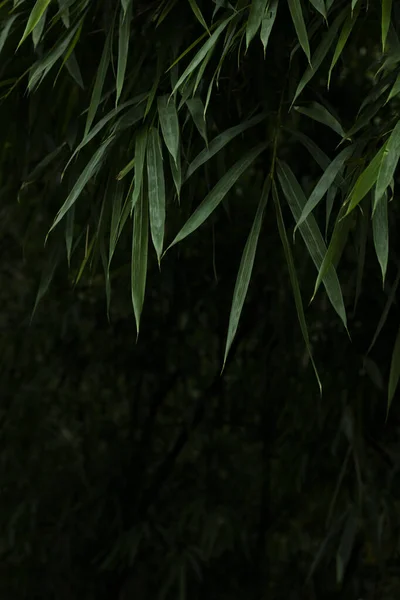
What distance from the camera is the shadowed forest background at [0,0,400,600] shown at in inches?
82.0

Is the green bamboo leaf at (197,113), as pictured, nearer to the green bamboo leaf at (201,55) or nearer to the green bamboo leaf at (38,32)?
the green bamboo leaf at (201,55)

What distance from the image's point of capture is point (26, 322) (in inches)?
108

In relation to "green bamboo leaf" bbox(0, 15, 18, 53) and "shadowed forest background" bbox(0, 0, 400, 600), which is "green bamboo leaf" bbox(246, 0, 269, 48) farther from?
"green bamboo leaf" bbox(0, 15, 18, 53)

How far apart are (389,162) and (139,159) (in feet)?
1.37

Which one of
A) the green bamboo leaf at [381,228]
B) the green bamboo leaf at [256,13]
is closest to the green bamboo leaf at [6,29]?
the green bamboo leaf at [256,13]

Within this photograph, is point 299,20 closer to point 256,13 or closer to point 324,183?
point 256,13

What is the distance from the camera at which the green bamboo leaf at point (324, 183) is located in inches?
58.6

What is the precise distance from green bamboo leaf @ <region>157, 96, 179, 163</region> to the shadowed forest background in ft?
0.77

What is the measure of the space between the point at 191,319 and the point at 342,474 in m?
0.63

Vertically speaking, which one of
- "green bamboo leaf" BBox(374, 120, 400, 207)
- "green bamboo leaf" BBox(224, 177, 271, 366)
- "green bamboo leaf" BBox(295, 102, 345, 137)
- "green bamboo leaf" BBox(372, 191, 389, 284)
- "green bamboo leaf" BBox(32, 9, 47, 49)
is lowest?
"green bamboo leaf" BBox(224, 177, 271, 366)

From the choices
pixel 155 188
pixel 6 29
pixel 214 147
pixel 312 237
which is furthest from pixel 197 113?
pixel 6 29

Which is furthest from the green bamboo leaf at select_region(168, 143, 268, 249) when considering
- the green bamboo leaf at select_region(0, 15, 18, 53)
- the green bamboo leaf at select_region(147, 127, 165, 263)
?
the green bamboo leaf at select_region(0, 15, 18, 53)

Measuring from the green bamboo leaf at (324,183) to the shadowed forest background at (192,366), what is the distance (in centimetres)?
35

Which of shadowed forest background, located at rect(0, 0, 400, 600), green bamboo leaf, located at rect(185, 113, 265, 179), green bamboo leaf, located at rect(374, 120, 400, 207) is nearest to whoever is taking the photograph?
green bamboo leaf, located at rect(374, 120, 400, 207)
